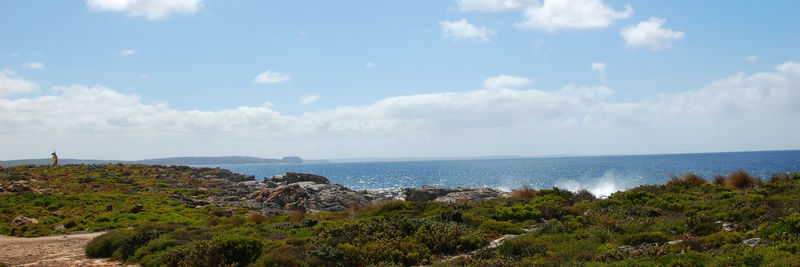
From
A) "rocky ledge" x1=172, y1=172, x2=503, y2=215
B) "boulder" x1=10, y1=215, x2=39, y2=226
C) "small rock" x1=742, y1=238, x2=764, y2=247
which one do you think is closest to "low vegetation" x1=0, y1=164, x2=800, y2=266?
"small rock" x1=742, y1=238, x2=764, y2=247

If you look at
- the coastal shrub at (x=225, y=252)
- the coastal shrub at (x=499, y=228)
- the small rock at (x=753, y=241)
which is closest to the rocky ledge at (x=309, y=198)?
the coastal shrub at (x=499, y=228)

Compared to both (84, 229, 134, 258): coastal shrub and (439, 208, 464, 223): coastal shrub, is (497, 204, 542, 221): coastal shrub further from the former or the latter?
(84, 229, 134, 258): coastal shrub

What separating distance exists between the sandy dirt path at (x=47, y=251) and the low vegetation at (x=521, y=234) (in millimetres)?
929

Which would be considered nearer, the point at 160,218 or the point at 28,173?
the point at 160,218

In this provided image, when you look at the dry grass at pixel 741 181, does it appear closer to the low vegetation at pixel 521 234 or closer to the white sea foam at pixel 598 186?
the low vegetation at pixel 521 234

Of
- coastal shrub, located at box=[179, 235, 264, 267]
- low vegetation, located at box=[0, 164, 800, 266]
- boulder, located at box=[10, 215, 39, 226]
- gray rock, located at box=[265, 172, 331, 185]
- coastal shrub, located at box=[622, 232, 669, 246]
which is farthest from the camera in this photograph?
gray rock, located at box=[265, 172, 331, 185]

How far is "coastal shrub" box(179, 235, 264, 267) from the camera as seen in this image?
46.0 feet

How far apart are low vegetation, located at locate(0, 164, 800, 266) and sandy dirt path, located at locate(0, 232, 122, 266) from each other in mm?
929

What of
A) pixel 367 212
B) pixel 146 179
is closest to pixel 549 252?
pixel 367 212

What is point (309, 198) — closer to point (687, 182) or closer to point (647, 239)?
point (687, 182)

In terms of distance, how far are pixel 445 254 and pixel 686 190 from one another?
18877 mm

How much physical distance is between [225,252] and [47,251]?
9798 millimetres

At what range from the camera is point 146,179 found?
54.6 metres

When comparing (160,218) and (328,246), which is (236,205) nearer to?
(160,218)
